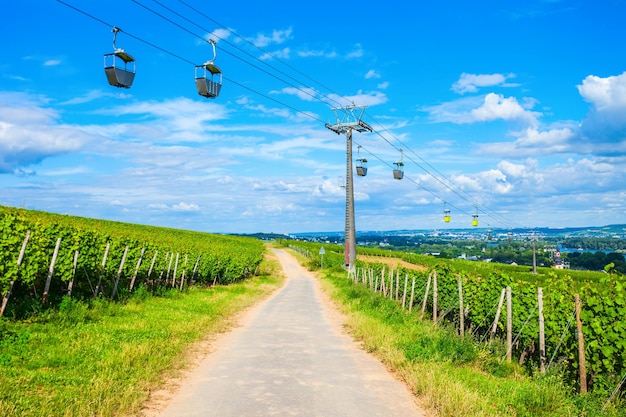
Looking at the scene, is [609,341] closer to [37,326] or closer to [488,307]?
[488,307]

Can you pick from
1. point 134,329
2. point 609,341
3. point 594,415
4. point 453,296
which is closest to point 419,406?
point 594,415

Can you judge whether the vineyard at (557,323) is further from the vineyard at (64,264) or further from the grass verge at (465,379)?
the vineyard at (64,264)

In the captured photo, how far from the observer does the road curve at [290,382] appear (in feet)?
25.8

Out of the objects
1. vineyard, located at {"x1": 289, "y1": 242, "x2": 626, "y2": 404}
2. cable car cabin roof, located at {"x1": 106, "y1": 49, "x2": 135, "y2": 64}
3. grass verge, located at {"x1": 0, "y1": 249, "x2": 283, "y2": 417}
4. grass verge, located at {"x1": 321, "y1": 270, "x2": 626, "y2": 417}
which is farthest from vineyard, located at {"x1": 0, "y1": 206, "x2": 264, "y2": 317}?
vineyard, located at {"x1": 289, "y1": 242, "x2": 626, "y2": 404}

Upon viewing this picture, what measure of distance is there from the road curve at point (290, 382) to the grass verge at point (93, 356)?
0.81 meters

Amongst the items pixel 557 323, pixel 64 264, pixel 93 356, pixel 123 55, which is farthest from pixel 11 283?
pixel 557 323

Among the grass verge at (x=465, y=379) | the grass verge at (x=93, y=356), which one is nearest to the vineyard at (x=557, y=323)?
the grass verge at (x=465, y=379)

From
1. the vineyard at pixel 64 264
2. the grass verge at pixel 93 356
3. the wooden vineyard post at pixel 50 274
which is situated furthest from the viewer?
the wooden vineyard post at pixel 50 274

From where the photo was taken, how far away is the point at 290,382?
9.51 meters

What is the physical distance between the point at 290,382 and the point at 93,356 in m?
4.30

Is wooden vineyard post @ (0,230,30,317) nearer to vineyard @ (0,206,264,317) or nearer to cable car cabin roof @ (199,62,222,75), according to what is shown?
vineyard @ (0,206,264,317)

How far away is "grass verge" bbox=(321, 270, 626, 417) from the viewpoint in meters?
7.84

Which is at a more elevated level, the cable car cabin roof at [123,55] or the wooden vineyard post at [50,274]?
the cable car cabin roof at [123,55]

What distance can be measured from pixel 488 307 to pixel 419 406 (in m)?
9.28
